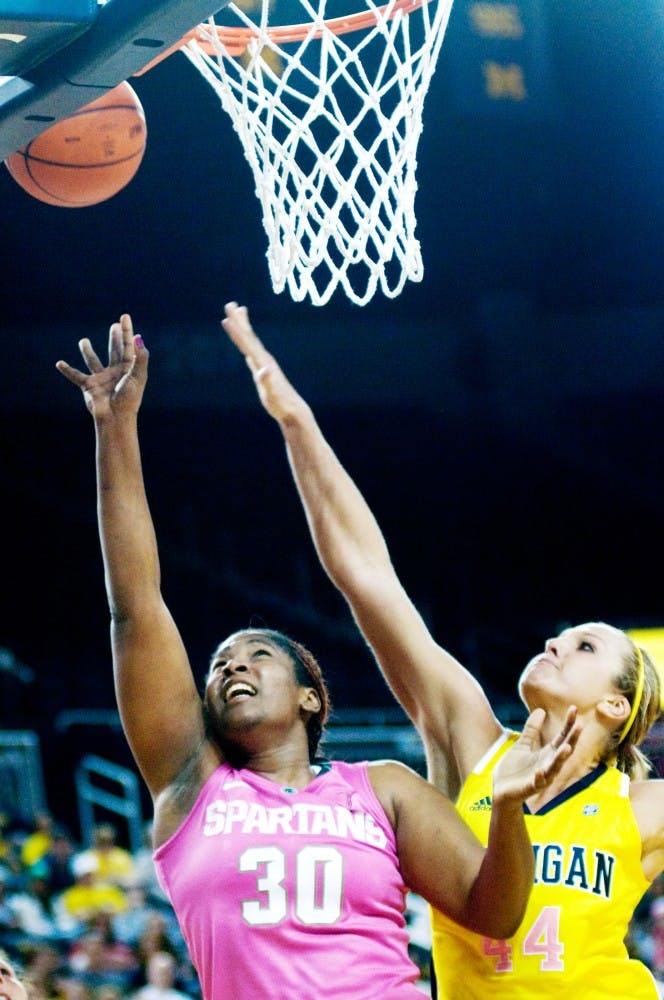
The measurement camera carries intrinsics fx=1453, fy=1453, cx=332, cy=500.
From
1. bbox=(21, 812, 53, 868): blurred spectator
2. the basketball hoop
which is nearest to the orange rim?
the basketball hoop

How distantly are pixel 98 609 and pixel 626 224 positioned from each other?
5.32 metres

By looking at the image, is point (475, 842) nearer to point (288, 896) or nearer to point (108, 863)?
point (288, 896)

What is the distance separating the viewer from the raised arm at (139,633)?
2346 millimetres

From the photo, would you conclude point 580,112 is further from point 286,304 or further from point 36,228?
point 36,228

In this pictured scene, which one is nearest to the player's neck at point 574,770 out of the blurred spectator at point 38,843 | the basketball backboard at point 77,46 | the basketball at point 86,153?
the basketball backboard at point 77,46

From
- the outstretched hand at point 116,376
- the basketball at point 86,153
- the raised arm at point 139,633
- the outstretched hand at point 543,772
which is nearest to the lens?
the outstretched hand at point 543,772

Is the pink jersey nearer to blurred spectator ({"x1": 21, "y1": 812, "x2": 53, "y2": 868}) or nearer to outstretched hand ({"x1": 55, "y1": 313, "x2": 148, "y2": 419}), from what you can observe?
outstretched hand ({"x1": 55, "y1": 313, "x2": 148, "y2": 419})

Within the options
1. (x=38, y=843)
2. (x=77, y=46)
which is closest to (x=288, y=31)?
(x=77, y=46)

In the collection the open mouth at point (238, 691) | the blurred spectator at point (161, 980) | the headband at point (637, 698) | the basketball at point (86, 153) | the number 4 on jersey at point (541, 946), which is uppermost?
the basketball at point (86, 153)

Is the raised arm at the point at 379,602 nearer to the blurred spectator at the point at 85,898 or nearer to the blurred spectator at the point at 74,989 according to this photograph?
the blurred spectator at the point at 74,989

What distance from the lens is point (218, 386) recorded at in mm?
12000

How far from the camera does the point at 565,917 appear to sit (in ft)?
8.00

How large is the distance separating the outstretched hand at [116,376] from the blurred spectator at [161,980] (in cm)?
429

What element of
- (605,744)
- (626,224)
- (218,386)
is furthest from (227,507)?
(605,744)
